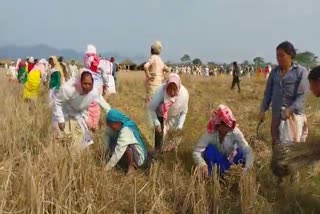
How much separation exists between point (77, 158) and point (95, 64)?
4272 mm

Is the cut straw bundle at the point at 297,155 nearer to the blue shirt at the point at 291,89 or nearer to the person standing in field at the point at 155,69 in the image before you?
the blue shirt at the point at 291,89

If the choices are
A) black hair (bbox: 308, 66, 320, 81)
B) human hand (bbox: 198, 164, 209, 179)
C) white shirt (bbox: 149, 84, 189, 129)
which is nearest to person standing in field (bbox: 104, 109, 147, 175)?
white shirt (bbox: 149, 84, 189, 129)

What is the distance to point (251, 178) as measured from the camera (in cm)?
429

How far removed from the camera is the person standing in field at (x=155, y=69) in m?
7.35

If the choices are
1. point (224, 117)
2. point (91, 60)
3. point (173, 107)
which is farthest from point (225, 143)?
point (91, 60)

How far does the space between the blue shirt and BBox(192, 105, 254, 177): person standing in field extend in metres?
0.54

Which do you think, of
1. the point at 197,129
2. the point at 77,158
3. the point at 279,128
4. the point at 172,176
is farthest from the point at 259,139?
the point at 77,158

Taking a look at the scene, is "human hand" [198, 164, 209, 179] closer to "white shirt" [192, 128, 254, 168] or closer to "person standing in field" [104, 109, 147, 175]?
"white shirt" [192, 128, 254, 168]

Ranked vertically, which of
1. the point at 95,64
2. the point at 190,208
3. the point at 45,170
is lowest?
the point at 190,208

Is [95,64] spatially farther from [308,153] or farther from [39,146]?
[308,153]

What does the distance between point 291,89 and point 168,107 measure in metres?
1.42

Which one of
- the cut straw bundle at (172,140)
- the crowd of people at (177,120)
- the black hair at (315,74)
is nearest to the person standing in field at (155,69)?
the crowd of people at (177,120)

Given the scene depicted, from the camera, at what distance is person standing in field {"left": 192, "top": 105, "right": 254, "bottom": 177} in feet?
16.6

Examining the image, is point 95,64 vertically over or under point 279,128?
over
